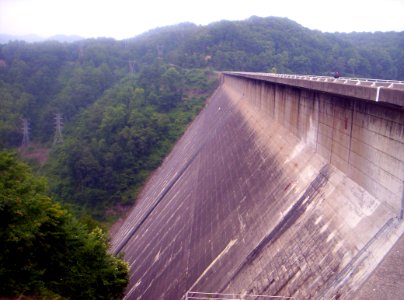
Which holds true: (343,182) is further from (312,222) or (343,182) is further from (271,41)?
(271,41)

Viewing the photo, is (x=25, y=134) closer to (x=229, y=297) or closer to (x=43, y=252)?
(x=43, y=252)

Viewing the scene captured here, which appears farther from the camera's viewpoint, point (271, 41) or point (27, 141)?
point (271, 41)

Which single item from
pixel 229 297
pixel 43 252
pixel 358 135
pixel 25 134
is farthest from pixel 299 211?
pixel 25 134

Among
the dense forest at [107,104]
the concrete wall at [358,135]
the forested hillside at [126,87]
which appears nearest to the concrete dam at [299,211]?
the concrete wall at [358,135]

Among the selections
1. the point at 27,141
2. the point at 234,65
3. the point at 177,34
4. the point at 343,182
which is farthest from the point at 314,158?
the point at 177,34

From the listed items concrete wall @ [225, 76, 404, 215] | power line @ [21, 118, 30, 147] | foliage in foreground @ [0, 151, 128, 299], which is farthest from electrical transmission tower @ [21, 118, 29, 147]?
concrete wall @ [225, 76, 404, 215]

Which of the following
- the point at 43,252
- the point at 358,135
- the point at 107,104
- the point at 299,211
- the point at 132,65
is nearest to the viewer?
the point at 358,135
